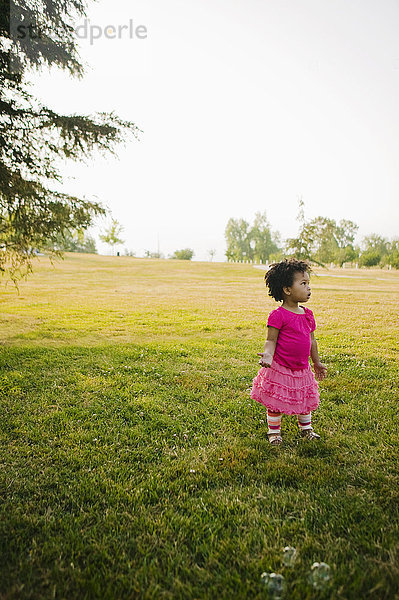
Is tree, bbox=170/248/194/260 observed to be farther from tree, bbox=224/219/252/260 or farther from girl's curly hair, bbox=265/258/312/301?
girl's curly hair, bbox=265/258/312/301

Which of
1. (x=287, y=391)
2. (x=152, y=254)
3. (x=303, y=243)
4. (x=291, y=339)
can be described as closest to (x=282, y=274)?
(x=291, y=339)

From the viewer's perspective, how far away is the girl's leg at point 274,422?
3551mm

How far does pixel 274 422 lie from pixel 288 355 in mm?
736

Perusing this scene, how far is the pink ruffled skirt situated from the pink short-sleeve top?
0.09 m

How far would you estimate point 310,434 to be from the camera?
3.63 metres

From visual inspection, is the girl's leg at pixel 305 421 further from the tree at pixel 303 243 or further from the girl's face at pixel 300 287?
the tree at pixel 303 243

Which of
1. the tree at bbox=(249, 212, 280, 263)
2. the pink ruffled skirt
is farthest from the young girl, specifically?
the tree at bbox=(249, 212, 280, 263)

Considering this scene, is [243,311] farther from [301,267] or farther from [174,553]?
[174,553]

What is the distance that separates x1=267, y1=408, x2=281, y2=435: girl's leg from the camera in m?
3.55

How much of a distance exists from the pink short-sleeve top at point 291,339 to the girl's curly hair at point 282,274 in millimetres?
235

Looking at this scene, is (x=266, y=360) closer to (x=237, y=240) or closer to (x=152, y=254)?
(x=237, y=240)

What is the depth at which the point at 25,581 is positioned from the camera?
1.94 meters

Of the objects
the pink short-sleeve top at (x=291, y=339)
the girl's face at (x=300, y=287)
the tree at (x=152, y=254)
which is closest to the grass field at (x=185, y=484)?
the pink short-sleeve top at (x=291, y=339)

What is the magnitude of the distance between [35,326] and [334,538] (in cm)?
943
